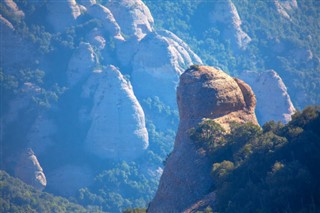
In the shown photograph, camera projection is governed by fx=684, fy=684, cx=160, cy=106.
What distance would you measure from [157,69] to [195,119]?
105m

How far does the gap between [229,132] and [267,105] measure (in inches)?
3598

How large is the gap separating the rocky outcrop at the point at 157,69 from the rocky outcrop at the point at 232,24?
26.8m

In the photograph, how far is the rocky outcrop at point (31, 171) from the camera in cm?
11260

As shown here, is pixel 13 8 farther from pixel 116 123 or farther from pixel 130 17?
pixel 116 123

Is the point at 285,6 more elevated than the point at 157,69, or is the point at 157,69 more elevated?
the point at 285,6

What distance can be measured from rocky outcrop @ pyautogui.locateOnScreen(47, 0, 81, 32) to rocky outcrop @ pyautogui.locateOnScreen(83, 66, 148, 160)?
2540 centimetres

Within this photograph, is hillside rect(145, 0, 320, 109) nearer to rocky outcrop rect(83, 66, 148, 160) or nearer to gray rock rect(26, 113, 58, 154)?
rocky outcrop rect(83, 66, 148, 160)

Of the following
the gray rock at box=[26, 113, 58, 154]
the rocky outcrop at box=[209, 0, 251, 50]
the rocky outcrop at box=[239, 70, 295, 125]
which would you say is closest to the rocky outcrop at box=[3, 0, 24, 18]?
the gray rock at box=[26, 113, 58, 154]

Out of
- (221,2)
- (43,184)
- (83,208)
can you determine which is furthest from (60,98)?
(221,2)

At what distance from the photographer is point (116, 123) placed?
5113 inches

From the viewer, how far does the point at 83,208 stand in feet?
349

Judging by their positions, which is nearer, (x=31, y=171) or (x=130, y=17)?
(x=31, y=171)

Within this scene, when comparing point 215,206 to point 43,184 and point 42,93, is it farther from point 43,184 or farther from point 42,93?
point 42,93

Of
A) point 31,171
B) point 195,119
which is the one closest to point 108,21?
point 31,171
